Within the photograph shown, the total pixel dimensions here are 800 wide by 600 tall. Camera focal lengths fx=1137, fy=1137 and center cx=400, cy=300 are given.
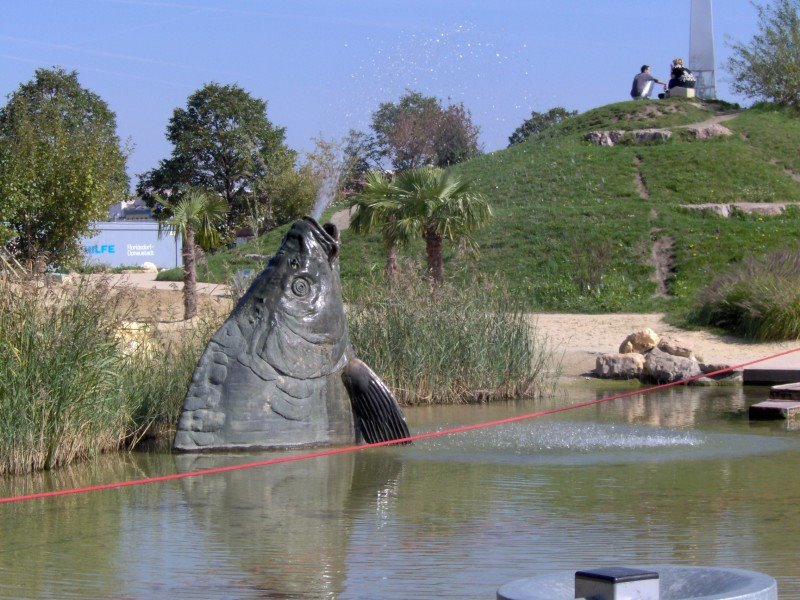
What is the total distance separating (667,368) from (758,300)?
12.7 feet

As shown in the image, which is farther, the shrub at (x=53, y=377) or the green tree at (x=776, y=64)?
the green tree at (x=776, y=64)

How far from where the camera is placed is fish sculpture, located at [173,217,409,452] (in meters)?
9.01

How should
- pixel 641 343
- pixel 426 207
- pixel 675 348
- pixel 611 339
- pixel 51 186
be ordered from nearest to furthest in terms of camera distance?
pixel 675 348
pixel 641 343
pixel 611 339
pixel 426 207
pixel 51 186

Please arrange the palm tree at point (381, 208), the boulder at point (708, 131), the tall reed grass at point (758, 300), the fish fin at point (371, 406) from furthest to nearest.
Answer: the boulder at point (708, 131) < the palm tree at point (381, 208) < the tall reed grass at point (758, 300) < the fish fin at point (371, 406)

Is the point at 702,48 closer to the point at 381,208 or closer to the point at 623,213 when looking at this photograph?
the point at 623,213

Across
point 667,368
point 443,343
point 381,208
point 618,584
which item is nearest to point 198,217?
point 381,208

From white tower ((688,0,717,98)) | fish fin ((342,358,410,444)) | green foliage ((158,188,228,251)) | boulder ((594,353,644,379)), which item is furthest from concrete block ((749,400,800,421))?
white tower ((688,0,717,98))

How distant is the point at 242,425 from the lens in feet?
29.7

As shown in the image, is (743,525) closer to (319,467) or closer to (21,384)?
(319,467)

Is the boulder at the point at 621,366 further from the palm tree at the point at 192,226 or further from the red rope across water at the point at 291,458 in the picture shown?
the palm tree at the point at 192,226

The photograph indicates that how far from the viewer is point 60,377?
8.62 m

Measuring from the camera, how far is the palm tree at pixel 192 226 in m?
23.7

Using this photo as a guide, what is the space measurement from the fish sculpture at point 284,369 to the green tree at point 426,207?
1104 cm

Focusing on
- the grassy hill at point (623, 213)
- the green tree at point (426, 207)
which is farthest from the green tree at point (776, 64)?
the green tree at point (426, 207)
